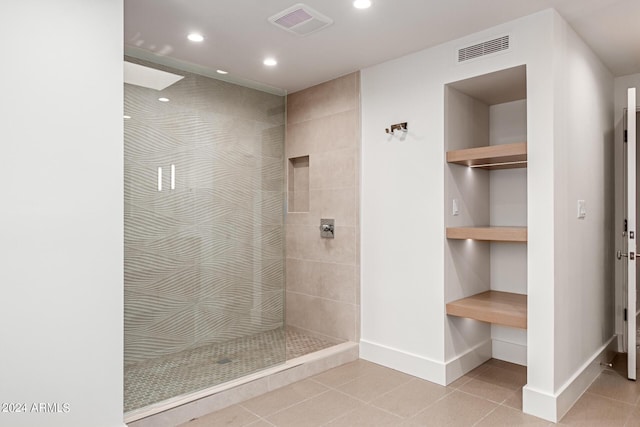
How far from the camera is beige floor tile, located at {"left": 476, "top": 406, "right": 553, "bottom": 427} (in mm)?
2406

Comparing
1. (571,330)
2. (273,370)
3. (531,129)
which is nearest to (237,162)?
(273,370)

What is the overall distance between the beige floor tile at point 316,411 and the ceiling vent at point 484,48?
8.05 feet

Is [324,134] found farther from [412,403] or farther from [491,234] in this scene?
[412,403]

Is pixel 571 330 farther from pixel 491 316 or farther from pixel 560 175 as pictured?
pixel 560 175

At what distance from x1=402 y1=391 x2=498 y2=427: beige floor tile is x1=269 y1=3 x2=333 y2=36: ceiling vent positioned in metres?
2.51

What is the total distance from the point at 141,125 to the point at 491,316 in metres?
Result: 2.52

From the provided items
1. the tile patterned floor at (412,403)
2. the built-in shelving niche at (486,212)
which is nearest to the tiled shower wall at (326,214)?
the tile patterned floor at (412,403)

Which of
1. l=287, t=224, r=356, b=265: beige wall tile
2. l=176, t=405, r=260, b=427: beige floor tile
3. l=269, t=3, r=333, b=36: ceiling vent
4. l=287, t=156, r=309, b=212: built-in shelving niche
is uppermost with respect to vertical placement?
l=269, t=3, r=333, b=36: ceiling vent

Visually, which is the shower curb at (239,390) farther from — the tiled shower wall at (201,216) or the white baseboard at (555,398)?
the white baseboard at (555,398)

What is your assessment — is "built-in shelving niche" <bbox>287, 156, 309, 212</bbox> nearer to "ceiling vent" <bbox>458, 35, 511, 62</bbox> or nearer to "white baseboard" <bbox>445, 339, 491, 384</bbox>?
"ceiling vent" <bbox>458, 35, 511, 62</bbox>

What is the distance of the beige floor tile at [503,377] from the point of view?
297cm

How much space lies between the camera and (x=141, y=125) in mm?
2379
